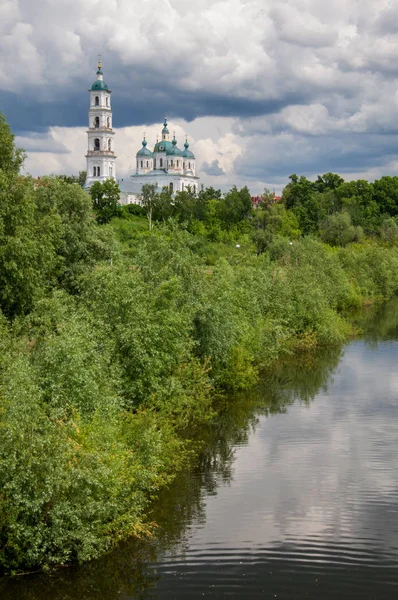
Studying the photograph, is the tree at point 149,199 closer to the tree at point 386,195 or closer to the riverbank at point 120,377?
the tree at point 386,195

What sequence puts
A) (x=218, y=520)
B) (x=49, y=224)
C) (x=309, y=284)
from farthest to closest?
(x=309, y=284), (x=49, y=224), (x=218, y=520)

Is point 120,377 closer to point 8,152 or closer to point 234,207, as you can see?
point 8,152

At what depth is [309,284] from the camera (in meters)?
43.5

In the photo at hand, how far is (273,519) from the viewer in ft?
60.5

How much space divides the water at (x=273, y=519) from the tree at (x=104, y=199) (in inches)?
1961

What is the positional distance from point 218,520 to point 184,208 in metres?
63.4

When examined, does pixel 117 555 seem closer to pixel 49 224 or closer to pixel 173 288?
pixel 173 288

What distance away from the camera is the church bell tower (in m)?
121

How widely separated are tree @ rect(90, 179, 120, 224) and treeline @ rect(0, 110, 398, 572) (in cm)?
3299

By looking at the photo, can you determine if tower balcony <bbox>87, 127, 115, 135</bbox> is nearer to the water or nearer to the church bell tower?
the church bell tower

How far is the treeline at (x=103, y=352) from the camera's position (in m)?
15.4

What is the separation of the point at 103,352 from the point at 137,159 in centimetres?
13720

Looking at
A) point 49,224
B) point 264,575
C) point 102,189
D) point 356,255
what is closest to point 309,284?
point 49,224

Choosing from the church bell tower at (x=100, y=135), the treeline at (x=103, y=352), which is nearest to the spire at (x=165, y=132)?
the church bell tower at (x=100, y=135)
